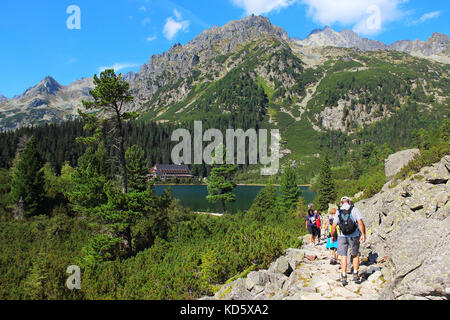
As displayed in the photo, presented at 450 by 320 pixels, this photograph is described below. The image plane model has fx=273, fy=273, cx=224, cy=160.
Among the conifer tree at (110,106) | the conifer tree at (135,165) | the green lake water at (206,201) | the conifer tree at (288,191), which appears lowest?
the green lake water at (206,201)

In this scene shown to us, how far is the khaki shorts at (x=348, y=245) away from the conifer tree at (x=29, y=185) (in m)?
28.9

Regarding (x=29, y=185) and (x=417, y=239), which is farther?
(x=29, y=185)

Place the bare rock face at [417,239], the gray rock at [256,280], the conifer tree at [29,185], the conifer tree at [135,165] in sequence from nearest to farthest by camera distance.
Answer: the bare rock face at [417,239], the gray rock at [256,280], the conifer tree at [29,185], the conifer tree at [135,165]

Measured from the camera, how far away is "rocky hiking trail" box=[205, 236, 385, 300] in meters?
7.35

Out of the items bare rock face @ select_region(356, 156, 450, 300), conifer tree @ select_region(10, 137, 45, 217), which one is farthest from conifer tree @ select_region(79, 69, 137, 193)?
bare rock face @ select_region(356, 156, 450, 300)

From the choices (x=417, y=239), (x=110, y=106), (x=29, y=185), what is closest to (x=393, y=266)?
(x=417, y=239)

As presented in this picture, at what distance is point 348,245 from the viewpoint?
27.3 feet

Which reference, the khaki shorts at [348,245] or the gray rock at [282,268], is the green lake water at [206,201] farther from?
the khaki shorts at [348,245]

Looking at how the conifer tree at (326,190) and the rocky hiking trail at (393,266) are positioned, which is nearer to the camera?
the rocky hiking trail at (393,266)

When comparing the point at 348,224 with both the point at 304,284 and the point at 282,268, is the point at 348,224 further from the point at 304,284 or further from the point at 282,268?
the point at 282,268

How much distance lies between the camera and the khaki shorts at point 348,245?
814 centimetres

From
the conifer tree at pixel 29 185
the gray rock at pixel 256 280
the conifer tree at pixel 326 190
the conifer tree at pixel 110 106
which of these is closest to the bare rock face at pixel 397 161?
the conifer tree at pixel 326 190

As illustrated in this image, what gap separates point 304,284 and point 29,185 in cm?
2847
